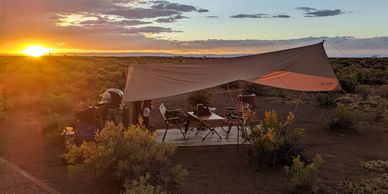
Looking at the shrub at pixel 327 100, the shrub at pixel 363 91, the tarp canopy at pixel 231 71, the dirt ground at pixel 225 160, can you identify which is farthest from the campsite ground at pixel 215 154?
the shrub at pixel 363 91

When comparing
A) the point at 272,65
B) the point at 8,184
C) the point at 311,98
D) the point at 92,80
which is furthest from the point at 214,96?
the point at 8,184

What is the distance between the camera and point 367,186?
7543 millimetres

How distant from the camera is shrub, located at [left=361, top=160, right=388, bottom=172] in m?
8.80

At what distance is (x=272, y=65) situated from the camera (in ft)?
34.7

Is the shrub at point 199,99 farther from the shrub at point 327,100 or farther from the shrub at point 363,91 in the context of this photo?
the shrub at point 363,91

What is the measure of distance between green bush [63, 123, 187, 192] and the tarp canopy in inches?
96.8

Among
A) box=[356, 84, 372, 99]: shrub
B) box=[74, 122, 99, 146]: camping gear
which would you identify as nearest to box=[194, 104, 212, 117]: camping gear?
box=[74, 122, 99, 146]: camping gear

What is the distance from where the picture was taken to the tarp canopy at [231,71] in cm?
969

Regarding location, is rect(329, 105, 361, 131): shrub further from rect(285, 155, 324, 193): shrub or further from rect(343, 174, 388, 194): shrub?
rect(285, 155, 324, 193): shrub

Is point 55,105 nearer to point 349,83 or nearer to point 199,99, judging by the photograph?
point 199,99

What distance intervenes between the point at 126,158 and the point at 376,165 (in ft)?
17.3

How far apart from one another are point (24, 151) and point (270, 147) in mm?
5697

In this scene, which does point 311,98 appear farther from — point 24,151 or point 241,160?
point 24,151

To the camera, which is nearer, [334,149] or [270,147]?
[270,147]
